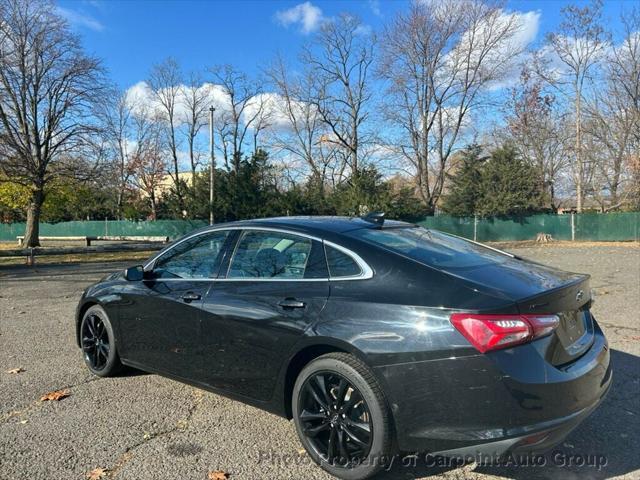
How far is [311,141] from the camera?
175 ft

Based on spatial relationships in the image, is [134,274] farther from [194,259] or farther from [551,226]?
[551,226]

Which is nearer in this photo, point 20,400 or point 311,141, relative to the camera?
point 20,400

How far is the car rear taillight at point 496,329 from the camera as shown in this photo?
8.82 ft

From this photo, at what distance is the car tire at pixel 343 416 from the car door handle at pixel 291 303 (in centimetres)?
36

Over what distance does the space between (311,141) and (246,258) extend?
50.5 metres

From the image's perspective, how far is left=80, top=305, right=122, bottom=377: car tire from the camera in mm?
4844

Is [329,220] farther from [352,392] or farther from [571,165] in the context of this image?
[571,165]

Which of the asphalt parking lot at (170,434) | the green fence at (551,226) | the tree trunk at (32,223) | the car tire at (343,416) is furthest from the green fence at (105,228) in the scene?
the car tire at (343,416)

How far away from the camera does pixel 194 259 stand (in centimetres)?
427

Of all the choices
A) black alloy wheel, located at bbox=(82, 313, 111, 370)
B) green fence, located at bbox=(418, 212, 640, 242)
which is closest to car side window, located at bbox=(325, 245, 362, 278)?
black alloy wheel, located at bbox=(82, 313, 111, 370)

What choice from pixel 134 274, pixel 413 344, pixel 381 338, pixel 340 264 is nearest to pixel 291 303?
pixel 340 264

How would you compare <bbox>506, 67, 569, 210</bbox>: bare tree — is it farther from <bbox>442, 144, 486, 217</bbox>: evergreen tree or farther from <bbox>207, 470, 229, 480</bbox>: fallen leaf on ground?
<bbox>207, 470, 229, 480</bbox>: fallen leaf on ground

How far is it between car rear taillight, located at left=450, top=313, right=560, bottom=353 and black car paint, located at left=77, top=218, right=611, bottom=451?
0.04 m

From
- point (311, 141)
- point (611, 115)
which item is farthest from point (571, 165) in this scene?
point (311, 141)
